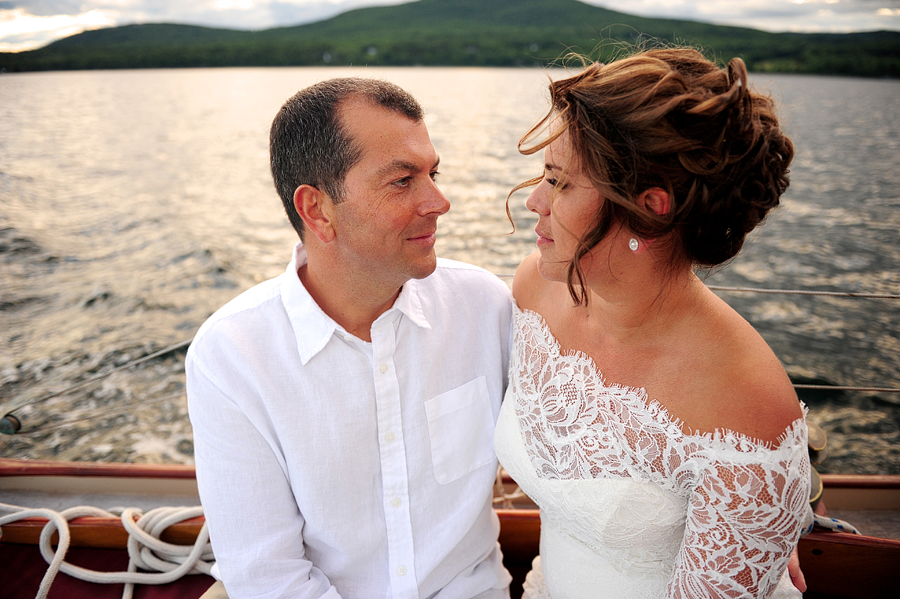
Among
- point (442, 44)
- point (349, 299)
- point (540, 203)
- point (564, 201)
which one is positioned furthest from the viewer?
point (442, 44)

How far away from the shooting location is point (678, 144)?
121 centimetres

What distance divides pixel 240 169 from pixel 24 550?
22475 millimetres

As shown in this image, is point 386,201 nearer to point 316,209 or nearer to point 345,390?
point 316,209

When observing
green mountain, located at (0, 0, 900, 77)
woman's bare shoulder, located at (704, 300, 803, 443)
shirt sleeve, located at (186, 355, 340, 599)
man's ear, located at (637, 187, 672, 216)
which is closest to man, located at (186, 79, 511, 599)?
shirt sleeve, located at (186, 355, 340, 599)

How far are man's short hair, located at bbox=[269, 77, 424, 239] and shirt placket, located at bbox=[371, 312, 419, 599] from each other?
46cm

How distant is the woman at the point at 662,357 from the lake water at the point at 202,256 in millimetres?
343

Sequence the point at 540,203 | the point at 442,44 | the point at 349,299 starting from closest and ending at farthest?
the point at 540,203, the point at 349,299, the point at 442,44

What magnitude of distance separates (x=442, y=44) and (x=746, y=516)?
70756 mm

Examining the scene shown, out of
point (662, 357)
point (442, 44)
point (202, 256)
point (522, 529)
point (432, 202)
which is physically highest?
point (442, 44)

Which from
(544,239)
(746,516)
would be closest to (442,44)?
(544,239)

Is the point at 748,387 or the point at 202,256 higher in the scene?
the point at 748,387

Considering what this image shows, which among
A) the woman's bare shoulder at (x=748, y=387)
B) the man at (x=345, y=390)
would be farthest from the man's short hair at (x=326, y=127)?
the woman's bare shoulder at (x=748, y=387)

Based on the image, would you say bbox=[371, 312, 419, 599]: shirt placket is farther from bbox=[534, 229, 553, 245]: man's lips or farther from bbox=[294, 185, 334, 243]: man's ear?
bbox=[534, 229, 553, 245]: man's lips

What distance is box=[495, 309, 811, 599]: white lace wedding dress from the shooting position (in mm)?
1285
